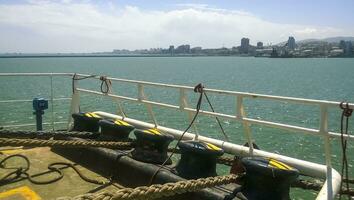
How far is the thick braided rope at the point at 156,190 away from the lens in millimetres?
3291

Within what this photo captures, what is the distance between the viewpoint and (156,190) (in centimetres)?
372

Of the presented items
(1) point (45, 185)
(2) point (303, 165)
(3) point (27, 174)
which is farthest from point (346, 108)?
(3) point (27, 174)

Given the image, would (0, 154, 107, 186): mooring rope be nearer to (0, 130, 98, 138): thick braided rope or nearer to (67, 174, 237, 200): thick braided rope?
(0, 130, 98, 138): thick braided rope

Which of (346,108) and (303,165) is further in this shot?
(303,165)

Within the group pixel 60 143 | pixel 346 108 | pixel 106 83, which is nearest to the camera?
pixel 346 108

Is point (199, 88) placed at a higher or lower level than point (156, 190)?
higher

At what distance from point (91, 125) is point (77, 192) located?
209 centimetres

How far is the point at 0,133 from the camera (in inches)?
253

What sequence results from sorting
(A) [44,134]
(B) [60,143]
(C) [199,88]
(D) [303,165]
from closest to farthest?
(D) [303,165] → (B) [60,143] → (C) [199,88] → (A) [44,134]

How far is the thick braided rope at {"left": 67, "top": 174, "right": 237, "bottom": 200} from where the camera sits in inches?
130

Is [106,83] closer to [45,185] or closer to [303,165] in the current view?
[45,185]

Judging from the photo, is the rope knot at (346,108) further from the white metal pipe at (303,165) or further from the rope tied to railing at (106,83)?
the rope tied to railing at (106,83)

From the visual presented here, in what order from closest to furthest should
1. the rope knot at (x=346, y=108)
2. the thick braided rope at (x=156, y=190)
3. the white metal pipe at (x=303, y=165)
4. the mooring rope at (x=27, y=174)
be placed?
the thick braided rope at (x=156, y=190) → the rope knot at (x=346, y=108) → the white metal pipe at (x=303, y=165) → the mooring rope at (x=27, y=174)

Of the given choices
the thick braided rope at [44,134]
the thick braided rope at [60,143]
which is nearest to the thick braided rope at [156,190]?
the thick braided rope at [60,143]
